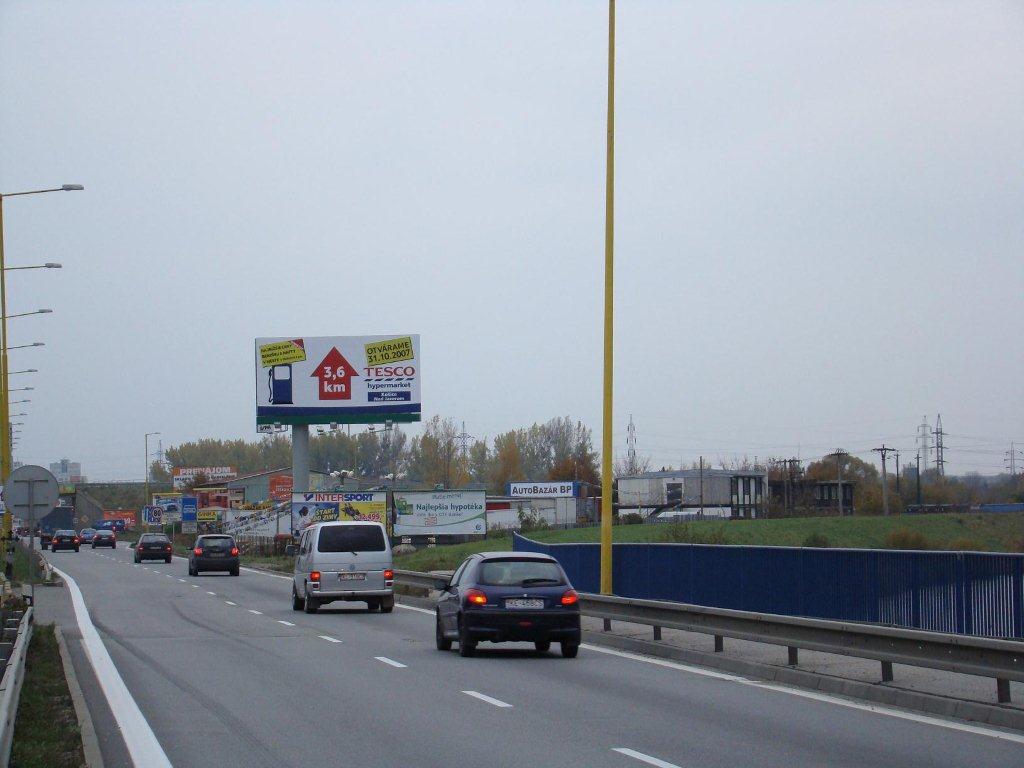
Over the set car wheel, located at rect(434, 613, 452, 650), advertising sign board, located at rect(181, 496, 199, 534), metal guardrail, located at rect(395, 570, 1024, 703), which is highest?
metal guardrail, located at rect(395, 570, 1024, 703)

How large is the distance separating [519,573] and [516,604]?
513 millimetres

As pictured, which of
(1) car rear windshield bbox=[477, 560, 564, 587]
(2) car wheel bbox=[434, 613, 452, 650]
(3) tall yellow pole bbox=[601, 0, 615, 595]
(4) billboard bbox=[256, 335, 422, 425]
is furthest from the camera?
(4) billboard bbox=[256, 335, 422, 425]

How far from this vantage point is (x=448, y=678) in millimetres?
16219

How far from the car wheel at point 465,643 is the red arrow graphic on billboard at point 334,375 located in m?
47.3

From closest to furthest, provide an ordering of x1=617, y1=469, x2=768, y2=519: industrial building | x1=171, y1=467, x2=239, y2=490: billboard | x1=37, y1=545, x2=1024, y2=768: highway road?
x1=37, y1=545, x2=1024, y2=768: highway road
x1=617, y1=469, x2=768, y2=519: industrial building
x1=171, y1=467, x2=239, y2=490: billboard

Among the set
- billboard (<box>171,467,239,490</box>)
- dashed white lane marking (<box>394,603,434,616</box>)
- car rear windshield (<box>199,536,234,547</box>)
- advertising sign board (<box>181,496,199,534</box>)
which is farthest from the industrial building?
dashed white lane marking (<box>394,603,434,616</box>)

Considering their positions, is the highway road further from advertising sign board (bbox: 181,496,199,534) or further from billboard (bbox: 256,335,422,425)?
advertising sign board (bbox: 181,496,199,534)

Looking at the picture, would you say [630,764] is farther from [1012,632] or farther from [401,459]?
[401,459]

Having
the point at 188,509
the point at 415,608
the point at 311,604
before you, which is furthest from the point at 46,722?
the point at 188,509

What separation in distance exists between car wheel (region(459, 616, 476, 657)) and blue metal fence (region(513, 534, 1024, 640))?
5.19 m

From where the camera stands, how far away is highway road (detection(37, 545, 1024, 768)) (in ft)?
34.0

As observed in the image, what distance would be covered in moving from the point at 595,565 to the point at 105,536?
74.1 meters

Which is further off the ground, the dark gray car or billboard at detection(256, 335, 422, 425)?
billboard at detection(256, 335, 422, 425)

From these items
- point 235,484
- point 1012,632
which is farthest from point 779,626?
point 235,484
